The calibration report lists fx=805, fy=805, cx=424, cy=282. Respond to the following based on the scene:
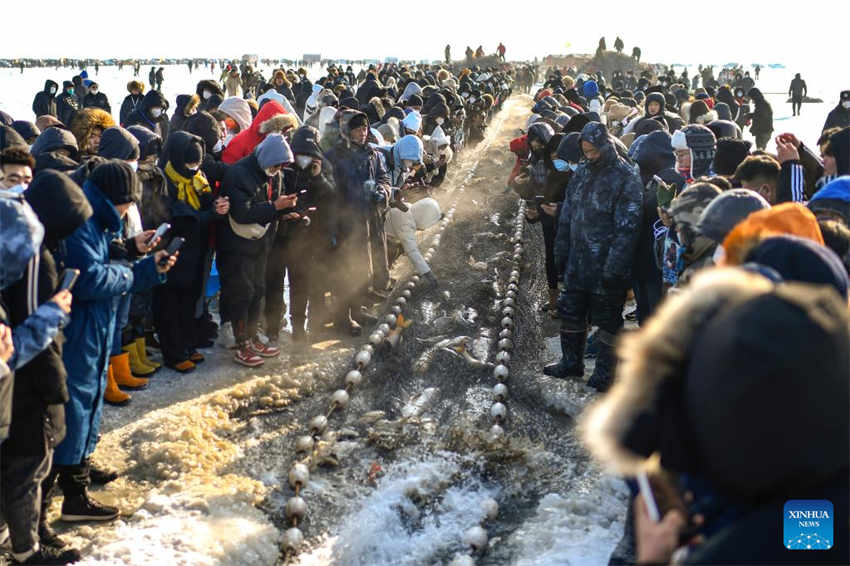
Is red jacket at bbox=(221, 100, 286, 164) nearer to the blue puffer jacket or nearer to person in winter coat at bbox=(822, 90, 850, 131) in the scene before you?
the blue puffer jacket

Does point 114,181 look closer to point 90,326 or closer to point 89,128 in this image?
point 90,326

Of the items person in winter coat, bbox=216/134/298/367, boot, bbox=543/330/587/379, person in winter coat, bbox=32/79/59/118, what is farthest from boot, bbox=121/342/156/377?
person in winter coat, bbox=32/79/59/118

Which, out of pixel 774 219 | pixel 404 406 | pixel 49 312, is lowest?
pixel 404 406

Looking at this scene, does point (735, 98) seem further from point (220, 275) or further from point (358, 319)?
point (220, 275)

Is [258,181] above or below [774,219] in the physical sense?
below

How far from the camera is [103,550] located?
401 cm

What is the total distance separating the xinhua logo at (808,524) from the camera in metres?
1.56

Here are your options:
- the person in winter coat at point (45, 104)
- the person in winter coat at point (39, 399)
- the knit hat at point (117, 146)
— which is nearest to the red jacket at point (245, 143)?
the knit hat at point (117, 146)

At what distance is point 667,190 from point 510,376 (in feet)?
6.94

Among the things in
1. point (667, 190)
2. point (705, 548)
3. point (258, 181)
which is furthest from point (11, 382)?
point (667, 190)

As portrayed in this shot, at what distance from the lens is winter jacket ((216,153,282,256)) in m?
6.40

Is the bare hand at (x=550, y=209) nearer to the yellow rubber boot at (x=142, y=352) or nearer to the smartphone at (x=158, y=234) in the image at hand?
the yellow rubber boot at (x=142, y=352)

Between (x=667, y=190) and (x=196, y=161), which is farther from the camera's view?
(x=196, y=161)

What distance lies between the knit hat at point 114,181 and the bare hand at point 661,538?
361 centimetres
